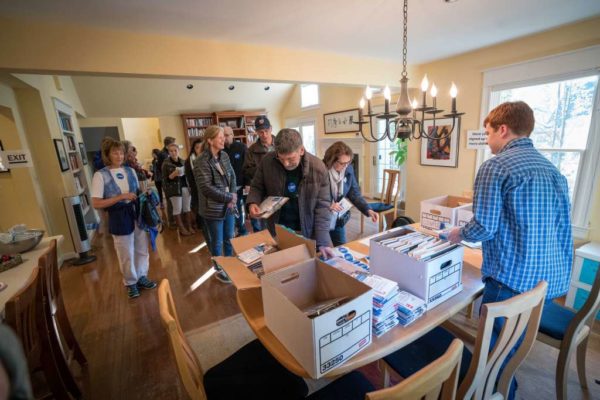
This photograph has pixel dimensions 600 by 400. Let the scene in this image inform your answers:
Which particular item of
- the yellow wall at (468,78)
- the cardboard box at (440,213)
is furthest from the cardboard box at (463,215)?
the yellow wall at (468,78)

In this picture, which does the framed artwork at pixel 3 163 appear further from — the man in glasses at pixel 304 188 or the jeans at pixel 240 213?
the man in glasses at pixel 304 188

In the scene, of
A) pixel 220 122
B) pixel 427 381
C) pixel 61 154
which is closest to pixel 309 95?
pixel 220 122

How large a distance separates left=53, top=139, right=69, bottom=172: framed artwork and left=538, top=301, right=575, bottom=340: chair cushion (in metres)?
4.78

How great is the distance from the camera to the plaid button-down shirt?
1180 millimetres

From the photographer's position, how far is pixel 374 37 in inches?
99.8

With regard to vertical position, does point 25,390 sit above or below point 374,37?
below

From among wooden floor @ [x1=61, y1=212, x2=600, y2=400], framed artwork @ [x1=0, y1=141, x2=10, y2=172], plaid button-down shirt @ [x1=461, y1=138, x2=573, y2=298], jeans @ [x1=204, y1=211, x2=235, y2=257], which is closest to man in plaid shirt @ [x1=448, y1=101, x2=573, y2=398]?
plaid button-down shirt @ [x1=461, y1=138, x2=573, y2=298]

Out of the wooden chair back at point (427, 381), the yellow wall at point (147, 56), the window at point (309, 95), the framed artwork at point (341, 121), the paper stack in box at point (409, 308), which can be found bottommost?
the paper stack in box at point (409, 308)

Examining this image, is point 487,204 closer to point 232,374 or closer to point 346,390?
point 346,390

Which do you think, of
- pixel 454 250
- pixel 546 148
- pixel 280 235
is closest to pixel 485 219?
pixel 454 250

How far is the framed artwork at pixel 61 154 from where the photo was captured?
338 centimetres

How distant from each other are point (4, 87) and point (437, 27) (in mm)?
4232

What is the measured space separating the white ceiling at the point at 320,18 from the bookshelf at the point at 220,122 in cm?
537

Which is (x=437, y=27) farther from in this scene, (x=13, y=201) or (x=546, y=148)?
(x=13, y=201)
